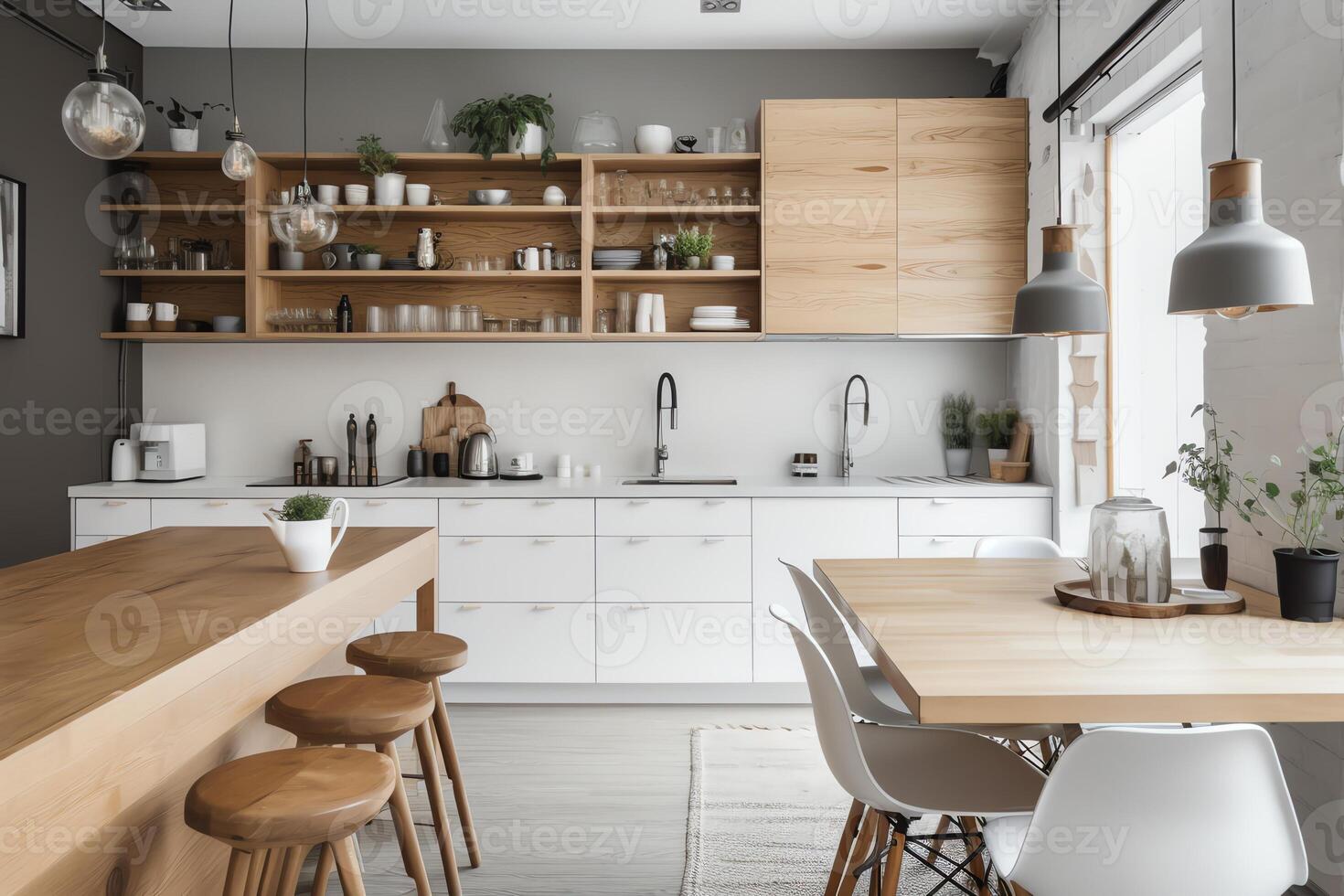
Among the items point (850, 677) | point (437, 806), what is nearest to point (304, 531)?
point (437, 806)

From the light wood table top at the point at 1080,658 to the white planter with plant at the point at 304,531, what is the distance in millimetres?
1119

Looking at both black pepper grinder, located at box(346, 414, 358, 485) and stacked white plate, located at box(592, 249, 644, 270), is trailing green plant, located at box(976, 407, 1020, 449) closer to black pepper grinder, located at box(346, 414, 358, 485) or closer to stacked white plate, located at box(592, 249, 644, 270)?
stacked white plate, located at box(592, 249, 644, 270)

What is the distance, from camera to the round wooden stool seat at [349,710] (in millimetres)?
1801

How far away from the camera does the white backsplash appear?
4.20m

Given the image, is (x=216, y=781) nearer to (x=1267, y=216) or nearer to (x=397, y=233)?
(x=1267, y=216)

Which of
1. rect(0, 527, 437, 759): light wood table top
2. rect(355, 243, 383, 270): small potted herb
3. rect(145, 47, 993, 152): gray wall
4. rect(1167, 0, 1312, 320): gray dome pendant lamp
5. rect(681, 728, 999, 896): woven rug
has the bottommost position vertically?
rect(681, 728, 999, 896): woven rug

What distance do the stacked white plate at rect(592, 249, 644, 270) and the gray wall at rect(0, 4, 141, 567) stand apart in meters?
2.06

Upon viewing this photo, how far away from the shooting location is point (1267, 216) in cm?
217

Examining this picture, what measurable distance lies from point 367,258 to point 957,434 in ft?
8.77

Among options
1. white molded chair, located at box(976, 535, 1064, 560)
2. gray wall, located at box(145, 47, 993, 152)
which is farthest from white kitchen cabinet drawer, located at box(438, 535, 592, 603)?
gray wall, located at box(145, 47, 993, 152)

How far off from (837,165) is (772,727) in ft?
7.51

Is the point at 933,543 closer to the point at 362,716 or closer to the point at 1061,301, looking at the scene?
the point at 1061,301

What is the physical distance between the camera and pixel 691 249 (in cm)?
389

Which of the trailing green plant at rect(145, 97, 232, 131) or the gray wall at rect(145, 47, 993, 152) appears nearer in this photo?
the trailing green plant at rect(145, 97, 232, 131)
